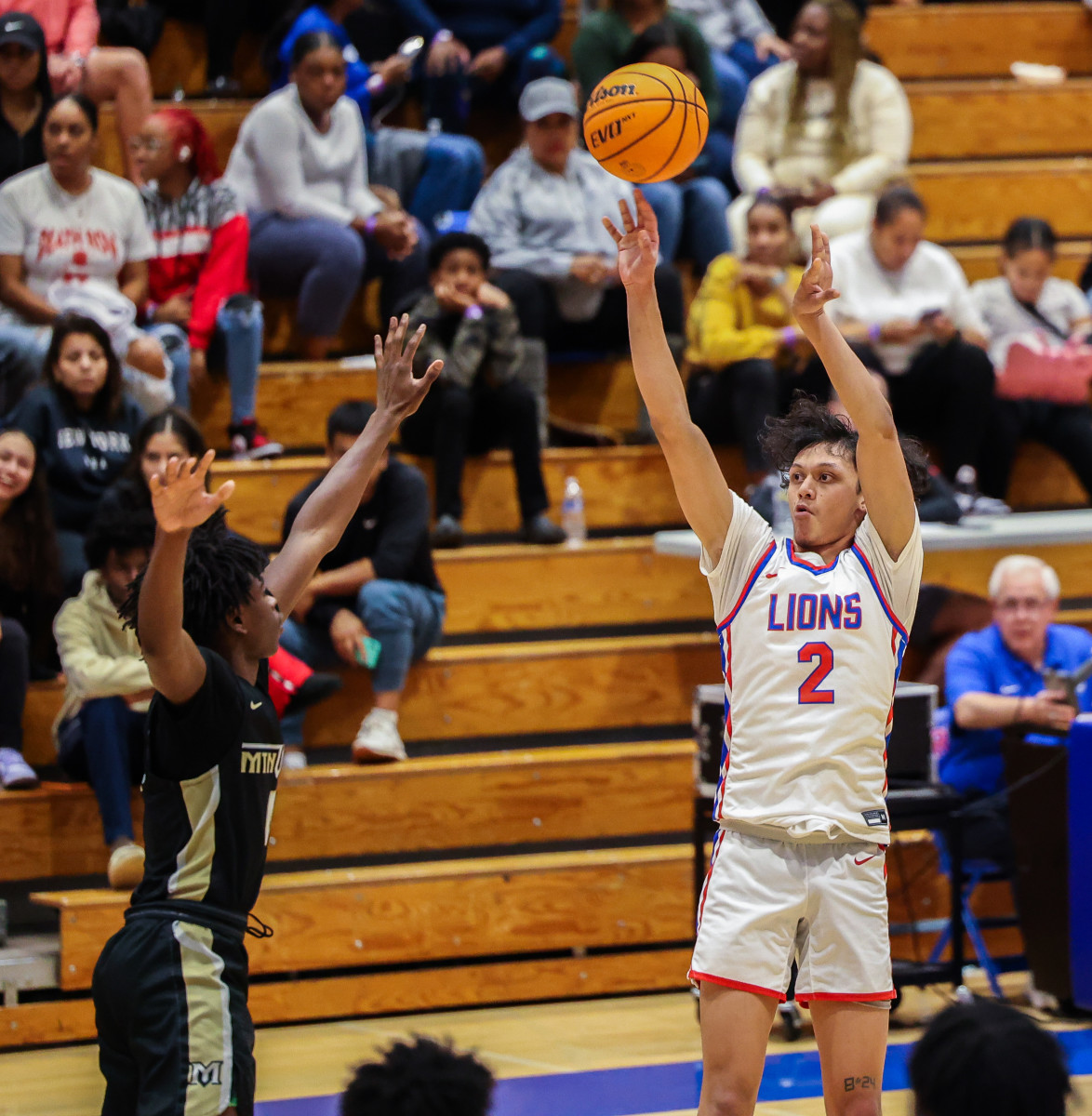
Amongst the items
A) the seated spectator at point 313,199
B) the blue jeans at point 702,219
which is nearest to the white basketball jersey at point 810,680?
the seated spectator at point 313,199

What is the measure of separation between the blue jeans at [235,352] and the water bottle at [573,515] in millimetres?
1282

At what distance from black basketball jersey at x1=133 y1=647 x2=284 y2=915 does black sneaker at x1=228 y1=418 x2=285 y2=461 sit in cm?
380

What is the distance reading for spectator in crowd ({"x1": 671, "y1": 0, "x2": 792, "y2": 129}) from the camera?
340 inches

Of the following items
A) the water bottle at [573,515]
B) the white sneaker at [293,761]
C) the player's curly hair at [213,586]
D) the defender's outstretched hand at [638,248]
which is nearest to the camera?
the player's curly hair at [213,586]

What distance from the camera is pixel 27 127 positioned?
6.87 m

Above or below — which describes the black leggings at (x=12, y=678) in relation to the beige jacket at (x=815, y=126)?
below

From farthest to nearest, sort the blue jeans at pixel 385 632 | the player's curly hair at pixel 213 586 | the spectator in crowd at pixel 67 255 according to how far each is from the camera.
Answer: the spectator in crowd at pixel 67 255 < the blue jeans at pixel 385 632 < the player's curly hair at pixel 213 586

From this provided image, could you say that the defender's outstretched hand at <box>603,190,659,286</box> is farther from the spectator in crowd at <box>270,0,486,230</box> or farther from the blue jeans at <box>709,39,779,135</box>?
the blue jeans at <box>709,39,779,135</box>

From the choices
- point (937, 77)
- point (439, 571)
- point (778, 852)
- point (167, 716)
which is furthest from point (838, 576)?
point (937, 77)

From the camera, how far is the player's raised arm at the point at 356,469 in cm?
335

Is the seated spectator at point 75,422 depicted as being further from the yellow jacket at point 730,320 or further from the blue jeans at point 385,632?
the yellow jacket at point 730,320

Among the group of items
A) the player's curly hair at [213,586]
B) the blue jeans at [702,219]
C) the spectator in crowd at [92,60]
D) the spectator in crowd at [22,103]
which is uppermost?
the spectator in crowd at [92,60]

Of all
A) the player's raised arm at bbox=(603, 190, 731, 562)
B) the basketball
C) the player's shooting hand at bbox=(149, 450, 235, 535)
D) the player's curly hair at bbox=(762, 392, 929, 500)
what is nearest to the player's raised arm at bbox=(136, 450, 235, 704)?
the player's shooting hand at bbox=(149, 450, 235, 535)

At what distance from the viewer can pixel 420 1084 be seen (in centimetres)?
191
